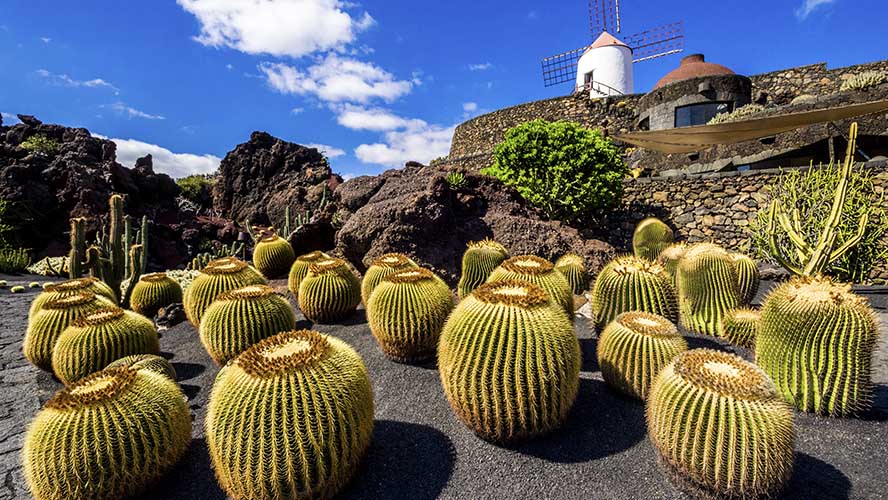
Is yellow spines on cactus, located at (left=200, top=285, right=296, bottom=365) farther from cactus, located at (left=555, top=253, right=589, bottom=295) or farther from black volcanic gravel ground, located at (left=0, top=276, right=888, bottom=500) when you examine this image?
cactus, located at (left=555, top=253, right=589, bottom=295)

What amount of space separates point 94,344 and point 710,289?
686cm

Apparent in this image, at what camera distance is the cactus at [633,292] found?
4.33 metres

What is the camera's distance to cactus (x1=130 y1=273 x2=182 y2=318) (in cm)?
708

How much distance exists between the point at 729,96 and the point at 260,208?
20.1 metres

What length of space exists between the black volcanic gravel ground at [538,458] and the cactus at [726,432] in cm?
26

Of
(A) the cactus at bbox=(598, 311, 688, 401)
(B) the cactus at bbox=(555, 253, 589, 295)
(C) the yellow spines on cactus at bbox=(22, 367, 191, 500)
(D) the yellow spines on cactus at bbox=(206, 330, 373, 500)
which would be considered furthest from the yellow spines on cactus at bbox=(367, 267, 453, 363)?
(B) the cactus at bbox=(555, 253, 589, 295)

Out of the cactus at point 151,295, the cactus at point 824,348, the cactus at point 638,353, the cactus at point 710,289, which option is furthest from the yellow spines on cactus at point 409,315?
the cactus at point 151,295

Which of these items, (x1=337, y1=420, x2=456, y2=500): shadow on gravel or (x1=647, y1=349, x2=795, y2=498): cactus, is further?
(x1=337, y1=420, x2=456, y2=500): shadow on gravel

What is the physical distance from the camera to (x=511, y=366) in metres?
2.82

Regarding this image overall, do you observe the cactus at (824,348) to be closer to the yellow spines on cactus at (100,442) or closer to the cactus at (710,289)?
the cactus at (710,289)

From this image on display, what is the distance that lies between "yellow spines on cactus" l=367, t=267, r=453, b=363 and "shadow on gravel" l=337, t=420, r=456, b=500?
3.17 ft

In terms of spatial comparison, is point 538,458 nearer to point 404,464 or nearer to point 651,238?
point 404,464

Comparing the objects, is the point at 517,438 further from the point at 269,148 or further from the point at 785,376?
the point at 269,148

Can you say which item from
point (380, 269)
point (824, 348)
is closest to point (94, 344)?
point (380, 269)
